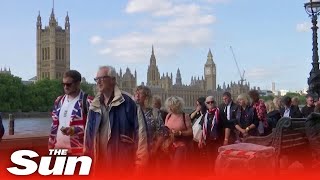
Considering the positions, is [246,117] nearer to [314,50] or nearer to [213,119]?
[213,119]

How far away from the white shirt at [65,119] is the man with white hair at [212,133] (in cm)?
316

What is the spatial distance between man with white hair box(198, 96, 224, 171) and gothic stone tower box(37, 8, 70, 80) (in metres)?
133

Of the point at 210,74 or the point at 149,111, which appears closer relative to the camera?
the point at 149,111

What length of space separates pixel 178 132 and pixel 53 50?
136652 mm

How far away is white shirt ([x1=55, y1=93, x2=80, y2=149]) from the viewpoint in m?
5.56

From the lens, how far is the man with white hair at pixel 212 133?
8289mm

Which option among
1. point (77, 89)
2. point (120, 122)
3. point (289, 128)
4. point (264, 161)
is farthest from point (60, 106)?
point (289, 128)

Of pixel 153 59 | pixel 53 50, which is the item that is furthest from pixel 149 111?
pixel 153 59

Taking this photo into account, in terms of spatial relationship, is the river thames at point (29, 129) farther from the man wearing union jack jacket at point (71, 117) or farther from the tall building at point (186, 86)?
the tall building at point (186, 86)

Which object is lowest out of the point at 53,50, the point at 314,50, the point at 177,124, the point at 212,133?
the point at 212,133

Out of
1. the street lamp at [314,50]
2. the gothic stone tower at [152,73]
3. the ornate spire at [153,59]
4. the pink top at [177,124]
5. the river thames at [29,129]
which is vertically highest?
the ornate spire at [153,59]

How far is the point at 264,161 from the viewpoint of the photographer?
5.24 meters

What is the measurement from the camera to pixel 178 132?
7.29 meters

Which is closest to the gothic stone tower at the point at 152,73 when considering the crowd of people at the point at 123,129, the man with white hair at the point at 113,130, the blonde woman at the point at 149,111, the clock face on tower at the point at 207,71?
the clock face on tower at the point at 207,71
